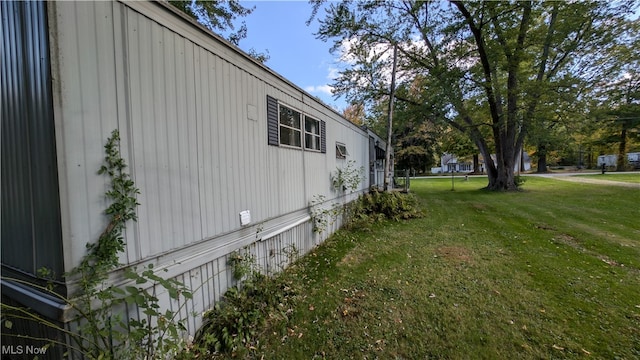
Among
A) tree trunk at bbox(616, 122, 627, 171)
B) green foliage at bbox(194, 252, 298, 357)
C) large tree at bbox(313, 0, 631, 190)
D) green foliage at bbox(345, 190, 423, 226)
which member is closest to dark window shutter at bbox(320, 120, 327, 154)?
green foliage at bbox(345, 190, 423, 226)

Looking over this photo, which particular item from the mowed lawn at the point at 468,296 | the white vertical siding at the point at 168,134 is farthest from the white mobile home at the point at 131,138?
the mowed lawn at the point at 468,296

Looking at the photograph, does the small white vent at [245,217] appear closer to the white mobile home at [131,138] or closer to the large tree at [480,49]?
the white mobile home at [131,138]

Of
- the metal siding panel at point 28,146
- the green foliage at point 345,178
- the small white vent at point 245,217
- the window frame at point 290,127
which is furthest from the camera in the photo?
the green foliage at point 345,178

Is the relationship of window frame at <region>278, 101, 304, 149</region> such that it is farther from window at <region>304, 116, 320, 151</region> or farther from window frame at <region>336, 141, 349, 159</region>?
window frame at <region>336, 141, 349, 159</region>

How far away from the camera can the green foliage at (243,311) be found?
237 centimetres

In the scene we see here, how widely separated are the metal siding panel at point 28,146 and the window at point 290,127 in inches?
Answer: 107

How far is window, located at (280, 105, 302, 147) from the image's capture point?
412cm

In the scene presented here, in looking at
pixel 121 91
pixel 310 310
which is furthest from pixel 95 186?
pixel 310 310

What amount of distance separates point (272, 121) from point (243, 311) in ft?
8.32

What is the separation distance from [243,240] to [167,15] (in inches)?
96.2

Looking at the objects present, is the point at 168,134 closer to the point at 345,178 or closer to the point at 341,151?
the point at 341,151

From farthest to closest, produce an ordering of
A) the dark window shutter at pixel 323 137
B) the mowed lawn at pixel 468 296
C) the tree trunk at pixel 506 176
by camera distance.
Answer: the tree trunk at pixel 506 176 → the dark window shutter at pixel 323 137 → the mowed lawn at pixel 468 296

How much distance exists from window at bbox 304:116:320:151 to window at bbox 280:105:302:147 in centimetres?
29

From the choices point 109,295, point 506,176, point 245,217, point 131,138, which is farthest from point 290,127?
point 506,176
